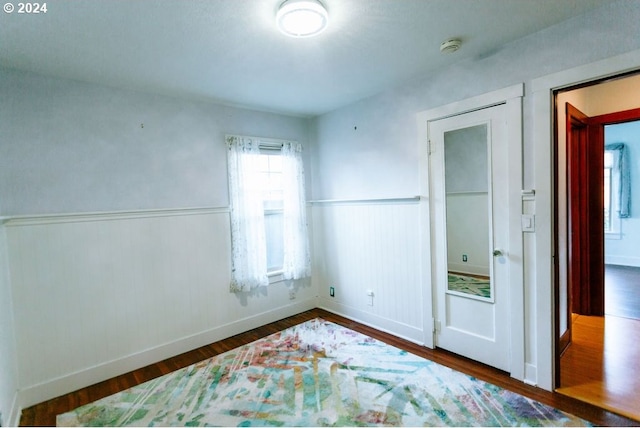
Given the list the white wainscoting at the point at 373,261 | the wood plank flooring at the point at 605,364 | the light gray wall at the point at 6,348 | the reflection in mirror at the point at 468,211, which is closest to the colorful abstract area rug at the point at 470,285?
the reflection in mirror at the point at 468,211

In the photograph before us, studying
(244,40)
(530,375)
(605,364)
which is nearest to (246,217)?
(244,40)

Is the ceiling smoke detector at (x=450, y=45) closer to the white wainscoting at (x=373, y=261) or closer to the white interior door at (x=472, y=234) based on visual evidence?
the white interior door at (x=472, y=234)

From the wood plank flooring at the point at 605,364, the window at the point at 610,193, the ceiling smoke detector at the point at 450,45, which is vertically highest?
the ceiling smoke detector at the point at 450,45

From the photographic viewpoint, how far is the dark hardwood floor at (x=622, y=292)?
353 cm

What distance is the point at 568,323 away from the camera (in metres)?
2.88

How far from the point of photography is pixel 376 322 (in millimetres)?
3395

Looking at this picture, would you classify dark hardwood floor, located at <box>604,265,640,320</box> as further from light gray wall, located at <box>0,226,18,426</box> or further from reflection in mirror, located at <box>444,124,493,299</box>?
light gray wall, located at <box>0,226,18,426</box>

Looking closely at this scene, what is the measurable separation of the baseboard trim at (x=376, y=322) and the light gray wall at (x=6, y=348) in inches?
115

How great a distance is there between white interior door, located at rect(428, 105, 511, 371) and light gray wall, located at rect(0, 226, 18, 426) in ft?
10.4

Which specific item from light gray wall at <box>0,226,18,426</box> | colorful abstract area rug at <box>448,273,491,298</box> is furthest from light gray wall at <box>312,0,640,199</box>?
light gray wall at <box>0,226,18,426</box>

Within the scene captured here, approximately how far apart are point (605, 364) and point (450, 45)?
110 inches

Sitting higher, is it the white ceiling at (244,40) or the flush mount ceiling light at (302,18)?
the white ceiling at (244,40)

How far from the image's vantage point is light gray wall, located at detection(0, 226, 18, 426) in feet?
6.17

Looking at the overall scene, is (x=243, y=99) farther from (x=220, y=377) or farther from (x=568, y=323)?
(x=568, y=323)
